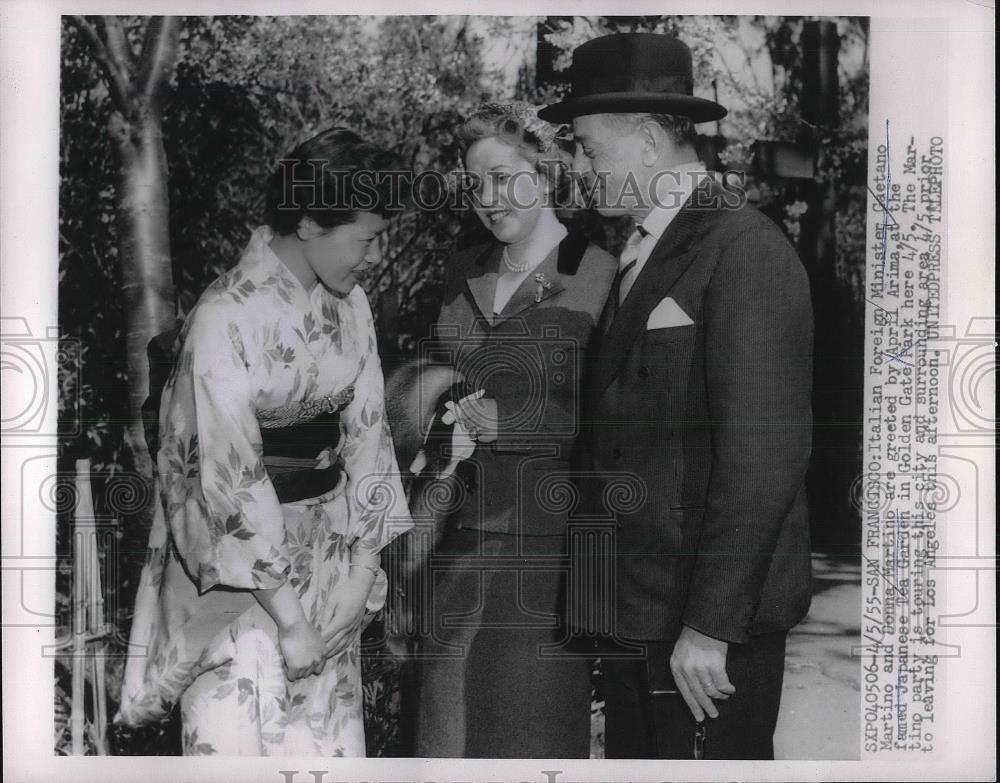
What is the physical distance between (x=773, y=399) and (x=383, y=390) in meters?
0.93

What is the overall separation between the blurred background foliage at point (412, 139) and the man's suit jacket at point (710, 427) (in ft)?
0.46

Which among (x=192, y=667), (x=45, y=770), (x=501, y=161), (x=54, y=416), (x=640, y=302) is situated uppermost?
(x=501, y=161)

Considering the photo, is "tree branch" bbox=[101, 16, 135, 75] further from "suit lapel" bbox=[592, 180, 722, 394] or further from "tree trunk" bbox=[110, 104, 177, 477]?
"suit lapel" bbox=[592, 180, 722, 394]

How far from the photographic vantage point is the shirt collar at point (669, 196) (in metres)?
2.54

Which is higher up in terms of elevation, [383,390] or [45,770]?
[383,390]

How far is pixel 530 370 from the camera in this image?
2619 mm

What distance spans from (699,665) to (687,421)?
1.81 feet

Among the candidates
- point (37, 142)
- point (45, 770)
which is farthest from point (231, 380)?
point (45, 770)

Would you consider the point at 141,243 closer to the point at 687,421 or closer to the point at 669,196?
the point at 669,196

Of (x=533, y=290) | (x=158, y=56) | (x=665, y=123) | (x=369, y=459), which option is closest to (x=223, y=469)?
(x=369, y=459)

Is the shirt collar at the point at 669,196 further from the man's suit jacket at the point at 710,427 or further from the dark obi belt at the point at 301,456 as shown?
the dark obi belt at the point at 301,456

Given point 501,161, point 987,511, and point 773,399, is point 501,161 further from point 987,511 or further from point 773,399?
point 987,511

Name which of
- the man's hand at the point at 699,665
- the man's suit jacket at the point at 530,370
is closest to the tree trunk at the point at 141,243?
the man's suit jacket at the point at 530,370

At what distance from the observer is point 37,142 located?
2.72m
